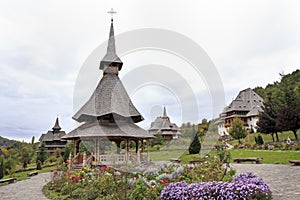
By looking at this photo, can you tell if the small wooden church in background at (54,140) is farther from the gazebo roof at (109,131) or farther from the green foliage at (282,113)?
the green foliage at (282,113)

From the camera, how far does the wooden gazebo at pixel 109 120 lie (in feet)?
46.2

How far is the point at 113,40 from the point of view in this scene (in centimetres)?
1944

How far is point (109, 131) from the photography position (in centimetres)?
1436

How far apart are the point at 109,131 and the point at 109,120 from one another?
58.2 inches

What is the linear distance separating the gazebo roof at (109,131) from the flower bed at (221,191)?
8.08 meters

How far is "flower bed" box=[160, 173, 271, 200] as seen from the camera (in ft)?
18.2

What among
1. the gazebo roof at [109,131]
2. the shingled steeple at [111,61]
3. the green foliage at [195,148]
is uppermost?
the shingled steeple at [111,61]

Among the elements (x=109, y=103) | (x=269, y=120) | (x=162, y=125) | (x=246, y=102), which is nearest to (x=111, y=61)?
(x=109, y=103)

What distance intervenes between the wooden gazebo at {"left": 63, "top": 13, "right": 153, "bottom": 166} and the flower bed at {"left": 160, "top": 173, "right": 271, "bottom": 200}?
7.33m

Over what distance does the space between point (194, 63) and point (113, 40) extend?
9041mm

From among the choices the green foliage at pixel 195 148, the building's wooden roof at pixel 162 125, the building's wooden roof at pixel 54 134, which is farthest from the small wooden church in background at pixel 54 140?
the green foliage at pixel 195 148

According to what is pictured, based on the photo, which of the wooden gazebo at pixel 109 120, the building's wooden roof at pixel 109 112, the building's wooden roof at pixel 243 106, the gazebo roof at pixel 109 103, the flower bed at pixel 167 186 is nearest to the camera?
the flower bed at pixel 167 186

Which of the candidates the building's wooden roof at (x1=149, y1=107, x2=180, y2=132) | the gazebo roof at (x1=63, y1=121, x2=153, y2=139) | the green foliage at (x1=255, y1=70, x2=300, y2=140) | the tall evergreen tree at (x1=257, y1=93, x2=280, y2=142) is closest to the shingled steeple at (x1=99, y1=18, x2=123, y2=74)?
the gazebo roof at (x1=63, y1=121, x2=153, y2=139)

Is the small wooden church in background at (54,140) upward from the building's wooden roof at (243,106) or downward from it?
downward
